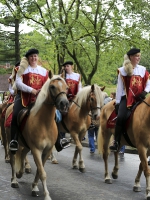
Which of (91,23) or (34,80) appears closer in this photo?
(34,80)

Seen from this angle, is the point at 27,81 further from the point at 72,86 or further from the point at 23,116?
the point at 72,86

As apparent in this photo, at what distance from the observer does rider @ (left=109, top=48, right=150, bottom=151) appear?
350 inches

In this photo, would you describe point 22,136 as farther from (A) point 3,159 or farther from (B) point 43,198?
(A) point 3,159

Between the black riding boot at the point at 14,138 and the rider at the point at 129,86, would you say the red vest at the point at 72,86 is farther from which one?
the black riding boot at the point at 14,138

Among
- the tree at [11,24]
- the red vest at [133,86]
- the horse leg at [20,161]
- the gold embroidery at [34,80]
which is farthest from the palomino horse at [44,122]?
the tree at [11,24]

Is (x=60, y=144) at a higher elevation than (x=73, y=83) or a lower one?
lower

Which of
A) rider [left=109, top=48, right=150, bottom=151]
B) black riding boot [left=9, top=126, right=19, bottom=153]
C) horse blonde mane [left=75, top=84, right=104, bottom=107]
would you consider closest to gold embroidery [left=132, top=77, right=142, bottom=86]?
rider [left=109, top=48, right=150, bottom=151]

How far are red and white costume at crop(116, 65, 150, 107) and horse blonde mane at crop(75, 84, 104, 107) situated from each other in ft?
5.39

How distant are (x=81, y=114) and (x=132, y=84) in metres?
3.02

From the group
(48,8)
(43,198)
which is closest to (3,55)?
(48,8)

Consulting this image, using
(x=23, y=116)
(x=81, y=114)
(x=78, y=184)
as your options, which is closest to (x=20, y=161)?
(x=78, y=184)

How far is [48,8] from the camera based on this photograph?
23.3 metres

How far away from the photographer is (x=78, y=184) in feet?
31.2

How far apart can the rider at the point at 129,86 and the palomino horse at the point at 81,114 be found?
1.71 m
